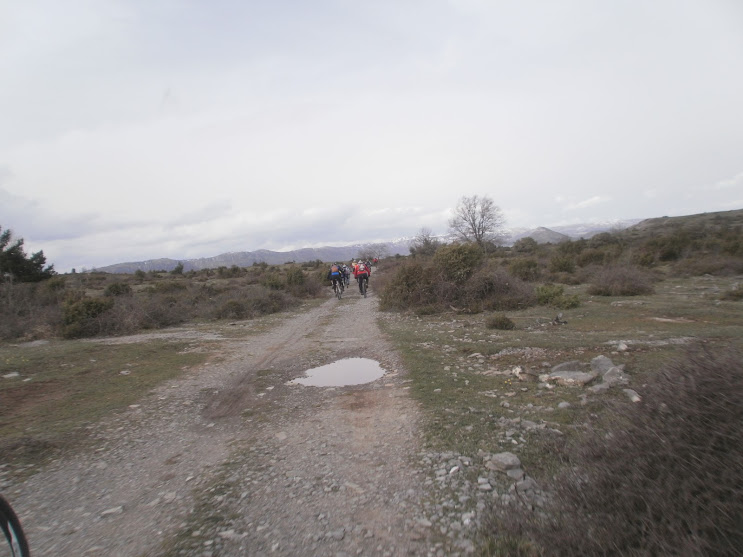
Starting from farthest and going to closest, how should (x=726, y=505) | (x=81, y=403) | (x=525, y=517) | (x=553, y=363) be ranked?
(x=553, y=363), (x=81, y=403), (x=525, y=517), (x=726, y=505)

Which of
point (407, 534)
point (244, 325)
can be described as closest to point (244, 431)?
point (407, 534)

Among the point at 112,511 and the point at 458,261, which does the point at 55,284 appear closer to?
the point at 458,261

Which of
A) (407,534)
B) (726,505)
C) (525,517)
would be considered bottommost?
(407,534)

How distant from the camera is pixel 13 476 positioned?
3.94 meters

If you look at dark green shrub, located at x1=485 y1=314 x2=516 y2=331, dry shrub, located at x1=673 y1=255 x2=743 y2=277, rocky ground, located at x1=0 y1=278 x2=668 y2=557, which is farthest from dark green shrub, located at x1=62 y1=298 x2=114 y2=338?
dry shrub, located at x1=673 y1=255 x2=743 y2=277

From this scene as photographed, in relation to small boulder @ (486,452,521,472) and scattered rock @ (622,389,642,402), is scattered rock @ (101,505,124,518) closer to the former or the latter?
small boulder @ (486,452,521,472)

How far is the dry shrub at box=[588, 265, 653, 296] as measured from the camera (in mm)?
14773

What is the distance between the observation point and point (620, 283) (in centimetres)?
1510

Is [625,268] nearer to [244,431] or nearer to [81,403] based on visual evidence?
[244,431]

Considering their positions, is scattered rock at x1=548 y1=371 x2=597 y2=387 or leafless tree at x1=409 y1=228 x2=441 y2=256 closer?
scattered rock at x1=548 y1=371 x2=597 y2=387

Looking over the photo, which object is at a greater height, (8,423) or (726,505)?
(726,505)

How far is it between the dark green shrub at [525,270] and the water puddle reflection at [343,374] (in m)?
14.9

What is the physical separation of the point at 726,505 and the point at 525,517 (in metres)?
1.20

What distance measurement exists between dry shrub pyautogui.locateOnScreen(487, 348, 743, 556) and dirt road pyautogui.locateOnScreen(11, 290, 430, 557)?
102 cm
